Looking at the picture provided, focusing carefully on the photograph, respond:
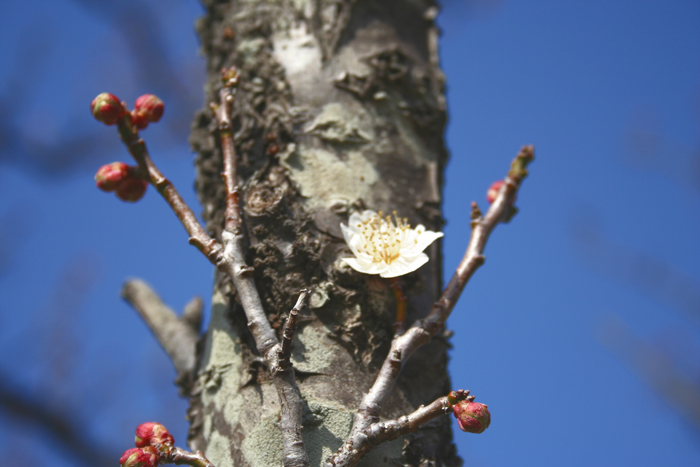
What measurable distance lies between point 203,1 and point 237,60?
46 centimetres

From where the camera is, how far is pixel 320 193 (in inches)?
64.5

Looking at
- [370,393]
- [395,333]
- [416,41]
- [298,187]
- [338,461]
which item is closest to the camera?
[338,461]

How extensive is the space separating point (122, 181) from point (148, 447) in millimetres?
750

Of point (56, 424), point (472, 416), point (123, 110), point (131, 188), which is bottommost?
point (472, 416)

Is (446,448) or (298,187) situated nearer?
(446,448)

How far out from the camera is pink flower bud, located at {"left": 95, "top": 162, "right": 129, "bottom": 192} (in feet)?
5.30

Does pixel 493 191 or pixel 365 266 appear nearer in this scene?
pixel 365 266

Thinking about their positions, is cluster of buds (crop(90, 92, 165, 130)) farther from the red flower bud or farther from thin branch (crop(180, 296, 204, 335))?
the red flower bud

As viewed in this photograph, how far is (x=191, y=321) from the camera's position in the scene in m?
2.03

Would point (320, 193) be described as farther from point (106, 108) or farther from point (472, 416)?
point (472, 416)

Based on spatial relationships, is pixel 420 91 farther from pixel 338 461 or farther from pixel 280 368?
pixel 338 461

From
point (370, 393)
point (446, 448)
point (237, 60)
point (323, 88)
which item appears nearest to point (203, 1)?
point (237, 60)

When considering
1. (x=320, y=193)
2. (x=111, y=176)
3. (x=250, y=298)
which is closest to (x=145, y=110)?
(x=111, y=176)

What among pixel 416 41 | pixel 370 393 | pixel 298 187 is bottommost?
pixel 370 393
